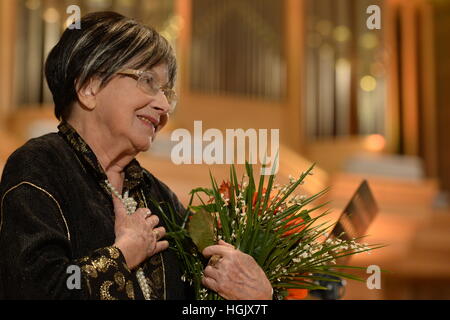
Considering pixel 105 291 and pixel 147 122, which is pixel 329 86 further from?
pixel 105 291

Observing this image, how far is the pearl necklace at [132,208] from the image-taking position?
1.25 metres

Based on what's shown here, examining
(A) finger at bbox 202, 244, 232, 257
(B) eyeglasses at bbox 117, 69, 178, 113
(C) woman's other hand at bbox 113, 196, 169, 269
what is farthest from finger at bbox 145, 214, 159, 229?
(B) eyeglasses at bbox 117, 69, 178, 113

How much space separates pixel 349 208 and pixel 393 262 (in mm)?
3524

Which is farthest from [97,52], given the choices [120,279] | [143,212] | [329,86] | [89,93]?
[329,86]

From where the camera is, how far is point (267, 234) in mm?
1230

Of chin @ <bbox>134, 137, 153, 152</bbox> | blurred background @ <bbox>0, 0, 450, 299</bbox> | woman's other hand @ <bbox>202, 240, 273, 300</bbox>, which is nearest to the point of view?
woman's other hand @ <bbox>202, 240, 273, 300</bbox>

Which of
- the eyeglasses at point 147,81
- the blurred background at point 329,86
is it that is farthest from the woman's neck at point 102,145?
the blurred background at point 329,86

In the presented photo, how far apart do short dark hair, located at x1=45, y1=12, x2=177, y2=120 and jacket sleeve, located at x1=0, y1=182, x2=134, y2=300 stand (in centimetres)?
23

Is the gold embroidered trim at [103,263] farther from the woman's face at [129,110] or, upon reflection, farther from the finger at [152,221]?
the woman's face at [129,110]

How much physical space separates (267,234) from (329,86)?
4783 mm

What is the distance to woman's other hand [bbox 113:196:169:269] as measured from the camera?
118 cm

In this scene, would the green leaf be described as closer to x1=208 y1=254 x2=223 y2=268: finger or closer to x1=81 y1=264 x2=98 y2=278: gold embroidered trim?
x1=208 y1=254 x2=223 y2=268: finger

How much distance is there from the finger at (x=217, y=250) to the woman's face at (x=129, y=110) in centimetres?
23
